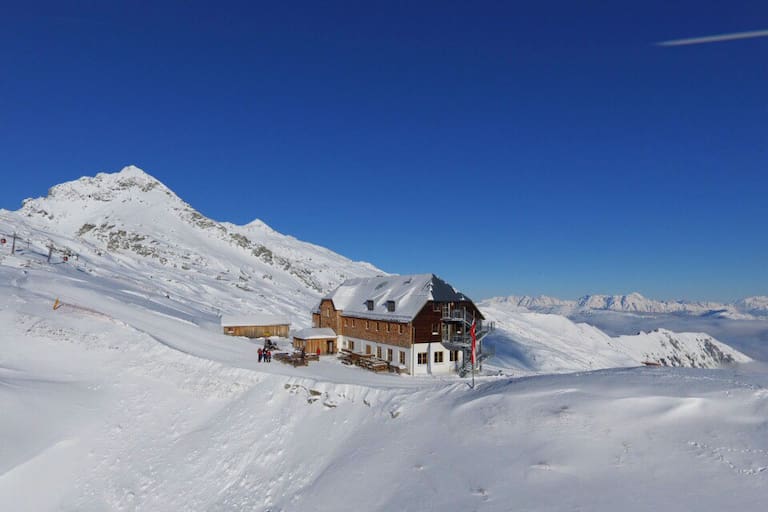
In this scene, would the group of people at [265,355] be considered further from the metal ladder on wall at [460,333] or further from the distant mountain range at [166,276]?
the metal ladder on wall at [460,333]

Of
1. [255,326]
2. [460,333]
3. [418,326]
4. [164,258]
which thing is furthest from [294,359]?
[164,258]

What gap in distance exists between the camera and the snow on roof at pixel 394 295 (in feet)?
135

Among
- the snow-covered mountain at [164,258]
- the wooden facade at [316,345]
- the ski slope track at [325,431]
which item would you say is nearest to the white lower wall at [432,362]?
the ski slope track at [325,431]

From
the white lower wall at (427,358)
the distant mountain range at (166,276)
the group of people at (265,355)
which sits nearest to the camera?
the group of people at (265,355)

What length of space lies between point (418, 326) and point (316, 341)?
13.9 metres

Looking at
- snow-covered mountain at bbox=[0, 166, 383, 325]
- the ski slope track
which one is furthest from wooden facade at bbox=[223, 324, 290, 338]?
snow-covered mountain at bbox=[0, 166, 383, 325]

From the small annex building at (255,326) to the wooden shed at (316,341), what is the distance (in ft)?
24.0

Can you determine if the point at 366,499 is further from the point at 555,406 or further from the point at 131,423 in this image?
the point at 131,423

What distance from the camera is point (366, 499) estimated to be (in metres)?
18.1

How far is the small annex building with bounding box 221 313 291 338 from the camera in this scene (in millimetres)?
50531

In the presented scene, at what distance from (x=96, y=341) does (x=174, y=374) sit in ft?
28.4

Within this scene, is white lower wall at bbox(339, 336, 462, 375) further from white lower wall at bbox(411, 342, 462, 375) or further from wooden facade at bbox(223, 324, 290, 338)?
wooden facade at bbox(223, 324, 290, 338)

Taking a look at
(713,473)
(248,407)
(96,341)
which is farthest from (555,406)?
(96,341)

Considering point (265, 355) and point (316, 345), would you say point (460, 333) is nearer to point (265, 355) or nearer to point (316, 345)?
point (316, 345)
